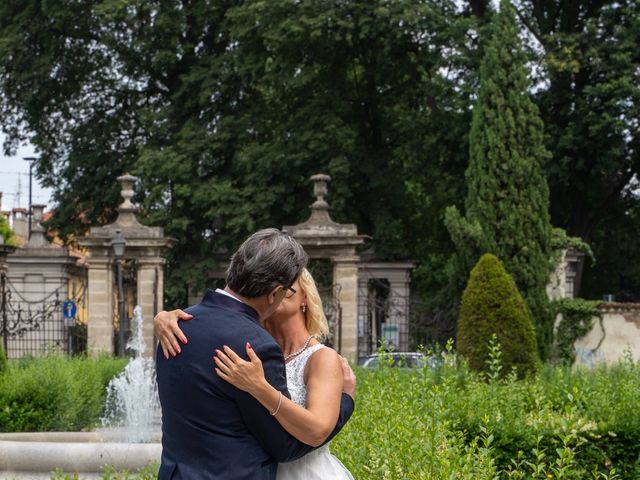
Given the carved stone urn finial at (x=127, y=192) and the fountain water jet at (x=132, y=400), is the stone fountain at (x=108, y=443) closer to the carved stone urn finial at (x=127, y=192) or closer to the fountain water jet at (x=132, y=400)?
the fountain water jet at (x=132, y=400)

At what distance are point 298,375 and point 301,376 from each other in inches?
0.4

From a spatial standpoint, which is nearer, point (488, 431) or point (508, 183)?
point (488, 431)

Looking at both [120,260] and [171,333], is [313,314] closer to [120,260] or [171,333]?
[171,333]

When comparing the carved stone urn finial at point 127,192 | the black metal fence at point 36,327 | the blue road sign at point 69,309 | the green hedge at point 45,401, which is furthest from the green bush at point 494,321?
the blue road sign at point 69,309

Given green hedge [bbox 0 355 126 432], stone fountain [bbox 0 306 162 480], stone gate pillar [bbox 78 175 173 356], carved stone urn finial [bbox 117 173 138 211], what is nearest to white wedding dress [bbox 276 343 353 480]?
stone fountain [bbox 0 306 162 480]

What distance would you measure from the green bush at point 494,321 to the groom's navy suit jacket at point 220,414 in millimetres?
11925

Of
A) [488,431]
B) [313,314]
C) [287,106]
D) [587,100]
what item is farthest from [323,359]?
[287,106]

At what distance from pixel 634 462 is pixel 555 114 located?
52.3 feet

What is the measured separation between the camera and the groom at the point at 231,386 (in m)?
3.32

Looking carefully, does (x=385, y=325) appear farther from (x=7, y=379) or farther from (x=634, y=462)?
(x=634, y=462)

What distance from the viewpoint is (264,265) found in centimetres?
340

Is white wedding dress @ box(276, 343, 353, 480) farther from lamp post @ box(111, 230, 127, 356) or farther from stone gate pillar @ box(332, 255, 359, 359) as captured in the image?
lamp post @ box(111, 230, 127, 356)

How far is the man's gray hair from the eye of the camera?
11.2ft

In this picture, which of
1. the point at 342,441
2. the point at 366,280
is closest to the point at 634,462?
the point at 342,441
